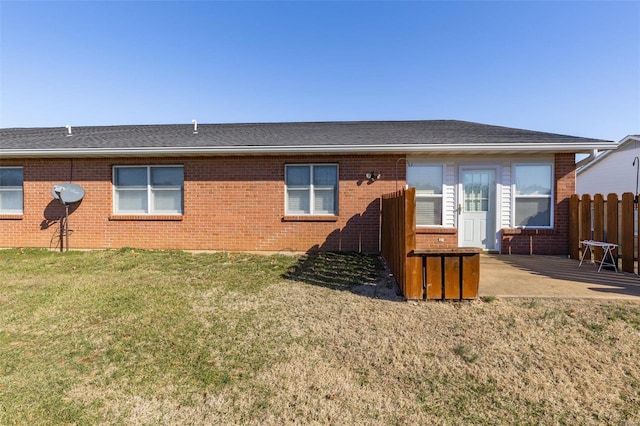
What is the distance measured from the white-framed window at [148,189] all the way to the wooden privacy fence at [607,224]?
10346 mm

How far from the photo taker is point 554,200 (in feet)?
27.9

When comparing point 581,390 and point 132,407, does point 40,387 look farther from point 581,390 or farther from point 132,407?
point 581,390

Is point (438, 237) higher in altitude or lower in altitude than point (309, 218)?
lower

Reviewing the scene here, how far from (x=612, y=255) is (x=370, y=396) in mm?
6932

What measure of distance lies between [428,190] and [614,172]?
15.4m

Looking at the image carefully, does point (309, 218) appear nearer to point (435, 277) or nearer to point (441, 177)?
point (441, 177)

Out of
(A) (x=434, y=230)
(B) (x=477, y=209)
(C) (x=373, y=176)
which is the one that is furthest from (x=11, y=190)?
(B) (x=477, y=209)

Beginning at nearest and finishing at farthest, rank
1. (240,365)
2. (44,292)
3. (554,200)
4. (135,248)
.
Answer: (240,365) < (44,292) < (554,200) < (135,248)

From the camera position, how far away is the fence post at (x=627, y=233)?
20.2 feet

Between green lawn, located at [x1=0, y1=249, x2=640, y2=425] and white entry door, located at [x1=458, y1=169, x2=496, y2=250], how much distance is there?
4.32 metres

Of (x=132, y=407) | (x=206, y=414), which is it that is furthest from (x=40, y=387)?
(x=206, y=414)

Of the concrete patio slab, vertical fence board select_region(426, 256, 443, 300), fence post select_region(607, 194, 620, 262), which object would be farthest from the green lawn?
fence post select_region(607, 194, 620, 262)

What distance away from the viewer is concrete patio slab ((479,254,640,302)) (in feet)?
16.2

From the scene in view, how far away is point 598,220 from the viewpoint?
691 centimetres
